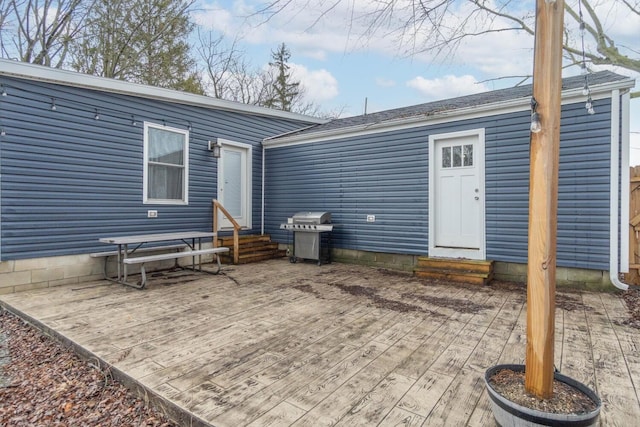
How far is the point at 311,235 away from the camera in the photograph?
21.3 ft

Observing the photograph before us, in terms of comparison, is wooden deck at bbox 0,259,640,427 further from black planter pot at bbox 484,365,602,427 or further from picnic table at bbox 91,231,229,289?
picnic table at bbox 91,231,229,289

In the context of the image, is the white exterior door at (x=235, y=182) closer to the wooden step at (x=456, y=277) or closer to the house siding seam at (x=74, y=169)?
the house siding seam at (x=74, y=169)

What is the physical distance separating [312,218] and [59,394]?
4.65m

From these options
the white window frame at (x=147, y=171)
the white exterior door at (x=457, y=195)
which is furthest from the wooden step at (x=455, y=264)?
the white window frame at (x=147, y=171)

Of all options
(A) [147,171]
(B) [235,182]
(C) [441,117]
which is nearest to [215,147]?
(B) [235,182]

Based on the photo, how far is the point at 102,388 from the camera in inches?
87.6

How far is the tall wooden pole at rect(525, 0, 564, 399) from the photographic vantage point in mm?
1547

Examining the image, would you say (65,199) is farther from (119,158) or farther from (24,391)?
(24,391)

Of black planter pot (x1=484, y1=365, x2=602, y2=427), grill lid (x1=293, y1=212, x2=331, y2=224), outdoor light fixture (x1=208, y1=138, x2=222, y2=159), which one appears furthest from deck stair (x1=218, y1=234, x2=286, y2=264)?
black planter pot (x1=484, y1=365, x2=602, y2=427)

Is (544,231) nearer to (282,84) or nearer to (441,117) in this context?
(441,117)

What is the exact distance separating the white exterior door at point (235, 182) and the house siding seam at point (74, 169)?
688 mm

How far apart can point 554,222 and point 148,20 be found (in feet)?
39.2

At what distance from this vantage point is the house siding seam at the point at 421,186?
444 centimetres

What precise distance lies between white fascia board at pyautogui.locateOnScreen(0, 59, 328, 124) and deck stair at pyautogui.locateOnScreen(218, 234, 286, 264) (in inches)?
103
